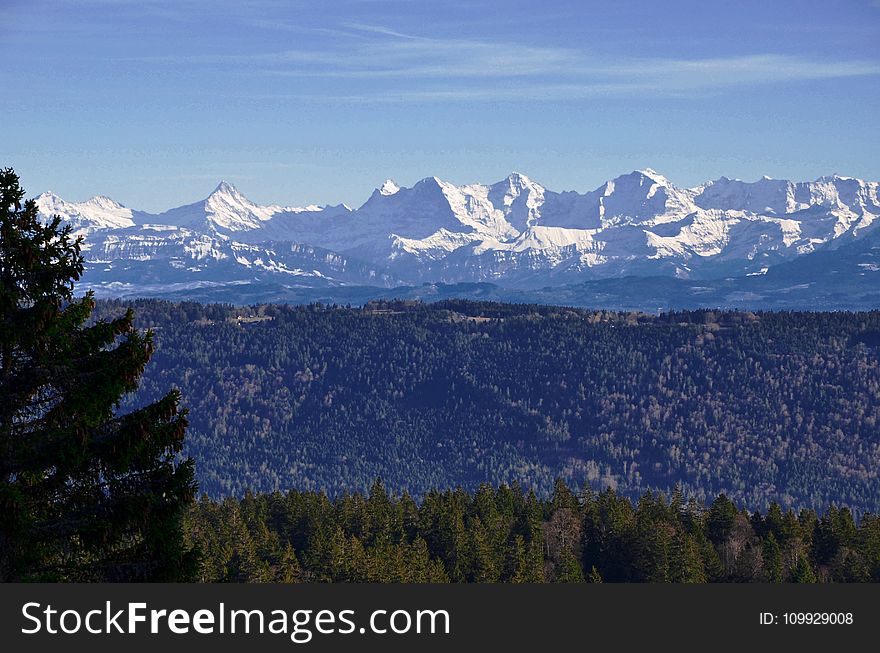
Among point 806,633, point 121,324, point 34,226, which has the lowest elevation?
point 806,633

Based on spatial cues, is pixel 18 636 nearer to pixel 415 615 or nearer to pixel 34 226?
pixel 415 615

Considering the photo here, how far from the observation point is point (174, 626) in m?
35.8

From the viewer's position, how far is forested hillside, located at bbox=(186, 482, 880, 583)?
6102 inches

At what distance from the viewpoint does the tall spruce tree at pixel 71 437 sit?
4281cm

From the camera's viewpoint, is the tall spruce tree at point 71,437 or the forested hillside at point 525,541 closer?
the tall spruce tree at point 71,437

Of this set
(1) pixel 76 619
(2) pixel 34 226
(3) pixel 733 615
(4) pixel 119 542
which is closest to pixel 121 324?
(2) pixel 34 226

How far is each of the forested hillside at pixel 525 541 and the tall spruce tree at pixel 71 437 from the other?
327 feet

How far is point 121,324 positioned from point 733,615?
812 inches

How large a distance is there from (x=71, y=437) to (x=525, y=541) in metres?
145

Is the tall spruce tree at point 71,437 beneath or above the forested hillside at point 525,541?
above

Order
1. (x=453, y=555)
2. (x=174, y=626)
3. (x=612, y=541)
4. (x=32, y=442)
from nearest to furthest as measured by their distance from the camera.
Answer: (x=174, y=626), (x=32, y=442), (x=453, y=555), (x=612, y=541)

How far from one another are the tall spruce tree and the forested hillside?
99584mm

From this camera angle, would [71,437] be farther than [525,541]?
No

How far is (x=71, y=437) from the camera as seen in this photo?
42.4 m
